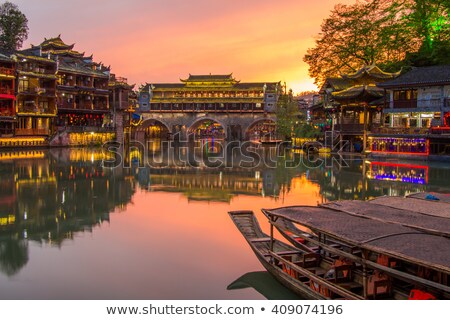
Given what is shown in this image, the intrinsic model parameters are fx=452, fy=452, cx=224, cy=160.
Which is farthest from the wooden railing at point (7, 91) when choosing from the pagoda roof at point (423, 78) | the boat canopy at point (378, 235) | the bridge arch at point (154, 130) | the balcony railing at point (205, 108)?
the boat canopy at point (378, 235)

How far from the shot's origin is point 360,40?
56062 millimetres

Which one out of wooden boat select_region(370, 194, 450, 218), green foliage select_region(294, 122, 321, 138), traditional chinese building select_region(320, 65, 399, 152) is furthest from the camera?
green foliage select_region(294, 122, 321, 138)

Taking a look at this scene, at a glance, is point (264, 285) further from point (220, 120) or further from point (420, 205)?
point (220, 120)

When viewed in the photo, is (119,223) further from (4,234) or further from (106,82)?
(106,82)

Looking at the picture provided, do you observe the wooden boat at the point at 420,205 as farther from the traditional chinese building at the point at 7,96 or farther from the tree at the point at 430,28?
the traditional chinese building at the point at 7,96

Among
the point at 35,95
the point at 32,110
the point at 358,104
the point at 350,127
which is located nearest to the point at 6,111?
the point at 32,110

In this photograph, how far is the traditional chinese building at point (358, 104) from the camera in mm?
47406

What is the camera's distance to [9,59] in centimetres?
5444

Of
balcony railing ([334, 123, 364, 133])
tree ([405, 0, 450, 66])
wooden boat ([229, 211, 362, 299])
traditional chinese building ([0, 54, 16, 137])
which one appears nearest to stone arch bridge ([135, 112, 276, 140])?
balcony railing ([334, 123, 364, 133])

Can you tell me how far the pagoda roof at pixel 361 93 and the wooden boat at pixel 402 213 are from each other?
1430 inches

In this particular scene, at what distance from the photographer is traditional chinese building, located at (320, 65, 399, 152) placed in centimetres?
4741

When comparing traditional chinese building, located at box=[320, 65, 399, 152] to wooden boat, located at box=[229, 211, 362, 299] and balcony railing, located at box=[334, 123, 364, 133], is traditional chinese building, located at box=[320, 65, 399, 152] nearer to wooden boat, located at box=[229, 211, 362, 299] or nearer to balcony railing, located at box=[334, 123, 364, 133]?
balcony railing, located at box=[334, 123, 364, 133]

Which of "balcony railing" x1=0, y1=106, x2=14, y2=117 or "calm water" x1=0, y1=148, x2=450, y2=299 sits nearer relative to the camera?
"calm water" x1=0, y1=148, x2=450, y2=299

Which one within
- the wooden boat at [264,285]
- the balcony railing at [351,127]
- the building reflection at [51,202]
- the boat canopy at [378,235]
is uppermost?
the balcony railing at [351,127]
